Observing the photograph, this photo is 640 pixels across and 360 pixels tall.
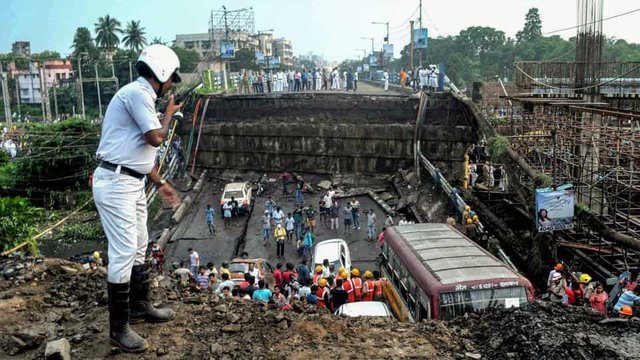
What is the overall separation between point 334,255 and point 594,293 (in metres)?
7.99

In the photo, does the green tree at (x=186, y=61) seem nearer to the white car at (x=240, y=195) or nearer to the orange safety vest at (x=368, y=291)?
the white car at (x=240, y=195)

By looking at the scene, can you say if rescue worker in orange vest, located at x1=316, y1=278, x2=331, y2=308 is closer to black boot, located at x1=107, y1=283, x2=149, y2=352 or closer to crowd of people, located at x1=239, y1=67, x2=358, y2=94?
black boot, located at x1=107, y1=283, x2=149, y2=352

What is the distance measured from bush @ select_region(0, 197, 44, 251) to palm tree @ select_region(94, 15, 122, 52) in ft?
251

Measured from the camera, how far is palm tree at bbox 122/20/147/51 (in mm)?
85188

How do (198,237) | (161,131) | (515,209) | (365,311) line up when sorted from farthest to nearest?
(198,237) → (515,209) → (365,311) → (161,131)

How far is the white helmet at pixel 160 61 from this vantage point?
4.77m

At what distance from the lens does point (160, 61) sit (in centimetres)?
480

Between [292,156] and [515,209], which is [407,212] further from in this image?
[292,156]

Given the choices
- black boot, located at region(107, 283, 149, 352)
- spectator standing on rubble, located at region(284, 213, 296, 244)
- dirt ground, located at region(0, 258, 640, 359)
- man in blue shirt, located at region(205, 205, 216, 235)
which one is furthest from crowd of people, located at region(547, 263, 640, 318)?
man in blue shirt, located at region(205, 205, 216, 235)

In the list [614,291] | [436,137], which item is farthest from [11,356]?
[436,137]

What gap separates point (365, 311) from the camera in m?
10.6

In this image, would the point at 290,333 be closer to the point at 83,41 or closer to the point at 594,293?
the point at 594,293

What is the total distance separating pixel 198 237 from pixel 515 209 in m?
13.0

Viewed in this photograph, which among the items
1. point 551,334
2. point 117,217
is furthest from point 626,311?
point 117,217
